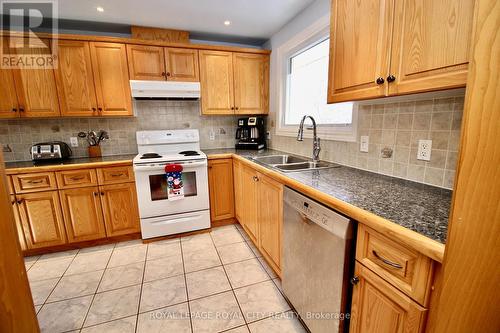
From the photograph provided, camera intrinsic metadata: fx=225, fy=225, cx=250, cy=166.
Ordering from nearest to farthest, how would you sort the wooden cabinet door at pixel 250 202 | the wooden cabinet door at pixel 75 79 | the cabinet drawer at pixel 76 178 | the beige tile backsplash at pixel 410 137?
the beige tile backsplash at pixel 410 137
the wooden cabinet door at pixel 250 202
the cabinet drawer at pixel 76 178
the wooden cabinet door at pixel 75 79

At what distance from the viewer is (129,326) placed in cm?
142

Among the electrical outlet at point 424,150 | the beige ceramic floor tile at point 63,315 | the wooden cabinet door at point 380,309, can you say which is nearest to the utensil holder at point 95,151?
the beige ceramic floor tile at point 63,315

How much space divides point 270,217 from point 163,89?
181cm

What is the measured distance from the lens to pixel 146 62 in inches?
99.2

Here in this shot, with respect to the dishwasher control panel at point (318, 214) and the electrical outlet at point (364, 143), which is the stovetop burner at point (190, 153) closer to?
the dishwasher control panel at point (318, 214)

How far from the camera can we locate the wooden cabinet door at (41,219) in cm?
213

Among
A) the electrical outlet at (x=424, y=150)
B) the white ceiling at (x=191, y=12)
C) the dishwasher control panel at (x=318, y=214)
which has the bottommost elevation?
the dishwasher control panel at (x=318, y=214)

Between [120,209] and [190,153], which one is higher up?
[190,153]

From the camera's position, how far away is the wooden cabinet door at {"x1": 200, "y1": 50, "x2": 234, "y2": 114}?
2.73 m

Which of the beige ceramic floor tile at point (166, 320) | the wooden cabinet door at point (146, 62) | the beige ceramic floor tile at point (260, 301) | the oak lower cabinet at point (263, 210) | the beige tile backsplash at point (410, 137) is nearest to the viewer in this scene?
the beige tile backsplash at point (410, 137)

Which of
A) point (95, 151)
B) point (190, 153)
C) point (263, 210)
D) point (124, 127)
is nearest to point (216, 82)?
point (190, 153)

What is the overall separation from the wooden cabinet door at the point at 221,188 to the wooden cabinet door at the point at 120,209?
0.83 meters

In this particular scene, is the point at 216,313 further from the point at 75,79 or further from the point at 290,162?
the point at 75,79

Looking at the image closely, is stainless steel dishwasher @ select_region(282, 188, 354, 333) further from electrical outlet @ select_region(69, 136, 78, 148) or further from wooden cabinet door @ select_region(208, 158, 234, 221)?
electrical outlet @ select_region(69, 136, 78, 148)
